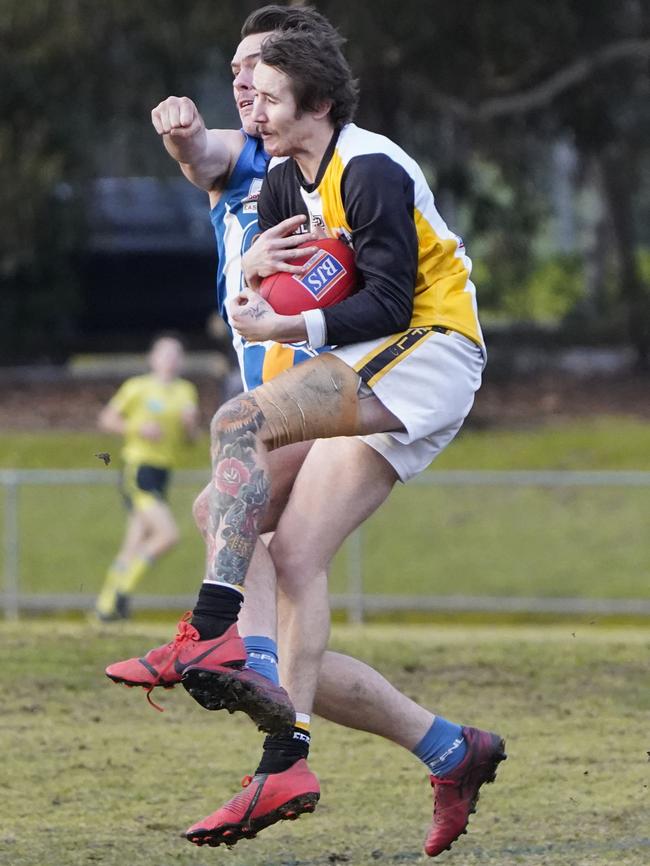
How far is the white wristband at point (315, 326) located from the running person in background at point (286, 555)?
177 millimetres

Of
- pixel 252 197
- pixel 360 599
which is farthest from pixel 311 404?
pixel 360 599

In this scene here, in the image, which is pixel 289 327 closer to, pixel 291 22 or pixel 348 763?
pixel 291 22

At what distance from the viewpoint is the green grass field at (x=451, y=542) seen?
15.7m

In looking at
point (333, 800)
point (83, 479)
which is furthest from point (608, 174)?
point (333, 800)

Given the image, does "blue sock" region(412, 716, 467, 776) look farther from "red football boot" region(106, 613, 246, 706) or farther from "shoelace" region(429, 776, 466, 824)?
"red football boot" region(106, 613, 246, 706)

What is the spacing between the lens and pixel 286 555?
5.58m

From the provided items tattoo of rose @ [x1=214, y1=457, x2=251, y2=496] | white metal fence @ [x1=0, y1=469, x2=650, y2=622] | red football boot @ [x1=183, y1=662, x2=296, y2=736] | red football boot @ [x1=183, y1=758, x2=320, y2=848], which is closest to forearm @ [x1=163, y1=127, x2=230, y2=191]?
tattoo of rose @ [x1=214, y1=457, x2=251, y2=496]

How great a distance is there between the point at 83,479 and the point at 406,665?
17.2 feet

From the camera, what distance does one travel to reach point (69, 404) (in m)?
24.3

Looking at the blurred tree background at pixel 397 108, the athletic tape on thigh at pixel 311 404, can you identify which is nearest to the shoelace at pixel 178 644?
the athletic tape on thigh at pixel 311 404

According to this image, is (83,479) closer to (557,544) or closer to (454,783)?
(557,544)

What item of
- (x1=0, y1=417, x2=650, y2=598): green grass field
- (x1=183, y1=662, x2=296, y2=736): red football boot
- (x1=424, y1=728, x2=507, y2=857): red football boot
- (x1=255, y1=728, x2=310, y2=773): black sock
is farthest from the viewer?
(x1=0, y1=417, x2=650, y2=598): green grass field

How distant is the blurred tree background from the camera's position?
2045 centimetres

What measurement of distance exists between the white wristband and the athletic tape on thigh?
14 cm
